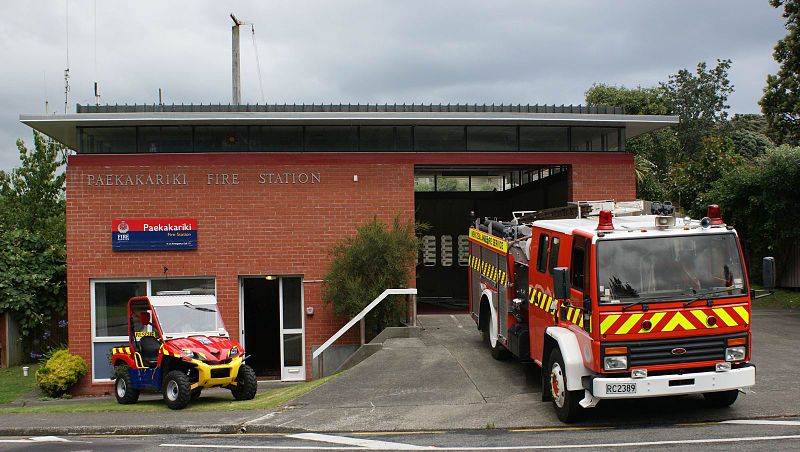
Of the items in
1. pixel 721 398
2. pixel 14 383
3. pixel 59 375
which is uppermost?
pixel 721 398

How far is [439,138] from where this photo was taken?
64.1 feet

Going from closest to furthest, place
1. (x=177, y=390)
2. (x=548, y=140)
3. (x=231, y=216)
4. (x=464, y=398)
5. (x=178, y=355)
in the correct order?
1. (x=464, y=398)
2. (x=177, y=390)
3. (x=178, y=355)
4. (x=231, y=216)
5. (x=548, y=140)

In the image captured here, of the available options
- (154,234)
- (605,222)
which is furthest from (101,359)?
(605,222)

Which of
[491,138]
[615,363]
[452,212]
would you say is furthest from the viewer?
[452,212]

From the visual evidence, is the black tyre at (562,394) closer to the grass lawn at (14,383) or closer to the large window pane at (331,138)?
the large window pane at (331,138)

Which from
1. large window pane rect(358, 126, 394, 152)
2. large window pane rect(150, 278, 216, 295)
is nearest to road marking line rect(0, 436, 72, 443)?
large window pane rect(150, 278, 216, 295)

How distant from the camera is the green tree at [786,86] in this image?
21.8 metres

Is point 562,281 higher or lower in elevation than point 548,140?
lower

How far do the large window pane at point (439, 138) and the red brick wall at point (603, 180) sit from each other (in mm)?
2893

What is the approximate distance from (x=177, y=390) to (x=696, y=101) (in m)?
52.4

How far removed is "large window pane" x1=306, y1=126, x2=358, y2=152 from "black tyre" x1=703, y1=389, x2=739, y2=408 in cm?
1115

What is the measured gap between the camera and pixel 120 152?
62.1 feet

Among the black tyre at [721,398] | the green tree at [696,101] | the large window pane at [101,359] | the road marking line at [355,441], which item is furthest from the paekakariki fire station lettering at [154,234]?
the green tree at [696,101]

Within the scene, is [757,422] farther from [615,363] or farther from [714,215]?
[714,215]
